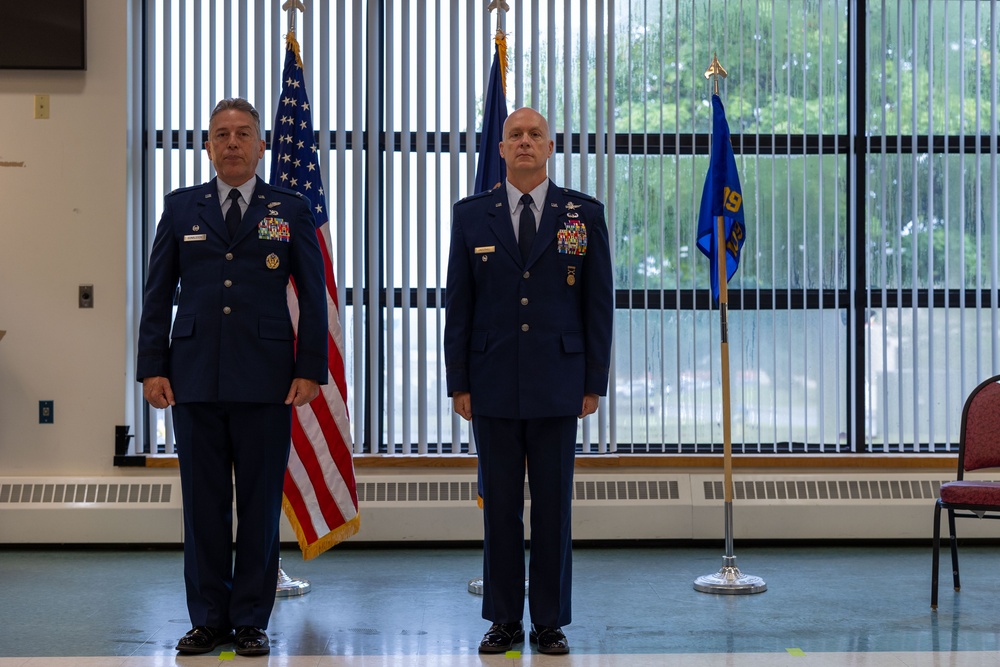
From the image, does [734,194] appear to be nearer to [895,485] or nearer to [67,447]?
[895,485]

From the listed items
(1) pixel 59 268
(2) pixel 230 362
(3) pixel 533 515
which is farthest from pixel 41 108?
(3) pixel 533 515

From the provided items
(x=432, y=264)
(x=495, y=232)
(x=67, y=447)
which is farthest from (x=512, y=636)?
(x=67, y=447)

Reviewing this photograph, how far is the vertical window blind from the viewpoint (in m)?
5.56

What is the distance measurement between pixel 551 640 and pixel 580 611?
0.67 m

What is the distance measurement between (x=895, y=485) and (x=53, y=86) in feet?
15.5

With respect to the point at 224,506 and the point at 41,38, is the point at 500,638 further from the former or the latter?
the point at 41,38

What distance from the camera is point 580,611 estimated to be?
3.89 metres

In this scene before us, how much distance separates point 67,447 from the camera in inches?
214

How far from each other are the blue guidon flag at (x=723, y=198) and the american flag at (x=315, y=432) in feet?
5.37

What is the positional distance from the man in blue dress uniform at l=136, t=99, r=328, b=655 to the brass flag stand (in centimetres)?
186

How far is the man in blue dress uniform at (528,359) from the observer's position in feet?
10.6

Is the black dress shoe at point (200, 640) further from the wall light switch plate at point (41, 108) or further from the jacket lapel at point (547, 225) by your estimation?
the wall light switch plate at point (41, 108)

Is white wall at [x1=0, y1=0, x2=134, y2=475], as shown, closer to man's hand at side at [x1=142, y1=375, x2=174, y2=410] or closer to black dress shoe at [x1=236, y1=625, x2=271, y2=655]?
man's hand at side at [x1=142, y1=375, x2=174, y2=410]

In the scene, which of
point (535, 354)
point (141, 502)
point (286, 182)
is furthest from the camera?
point (141, 502)
